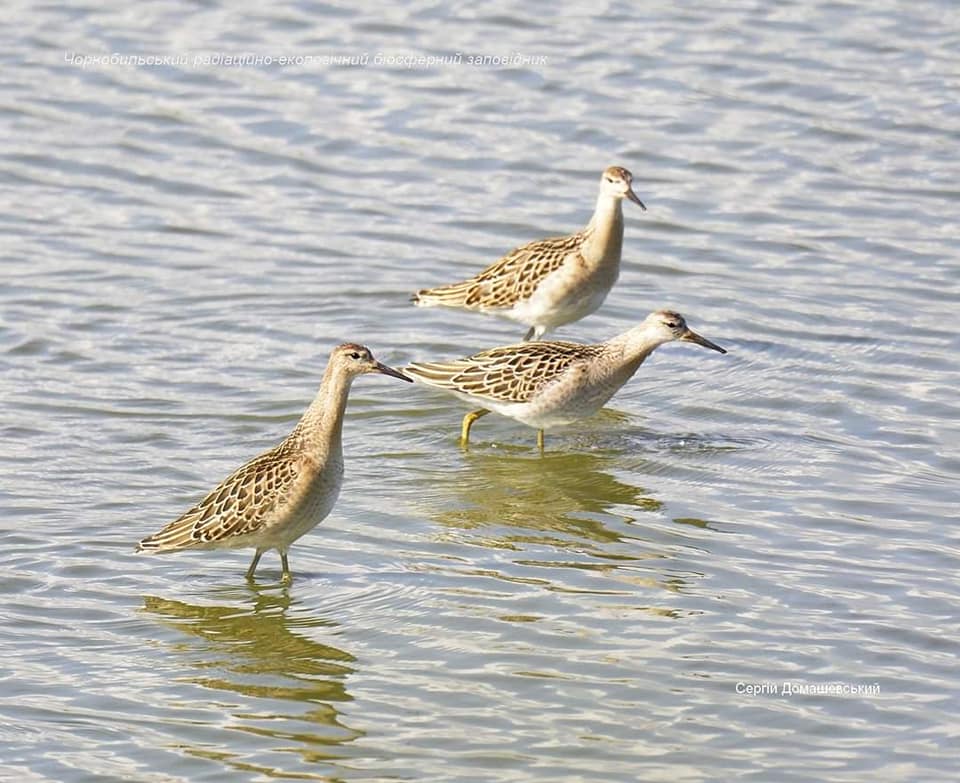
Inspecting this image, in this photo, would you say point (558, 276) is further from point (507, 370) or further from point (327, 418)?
point (327, 418)

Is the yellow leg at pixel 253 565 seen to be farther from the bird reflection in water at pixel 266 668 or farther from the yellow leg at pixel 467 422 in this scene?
the yellow leg at pixel 467 422

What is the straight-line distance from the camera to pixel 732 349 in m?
15.1

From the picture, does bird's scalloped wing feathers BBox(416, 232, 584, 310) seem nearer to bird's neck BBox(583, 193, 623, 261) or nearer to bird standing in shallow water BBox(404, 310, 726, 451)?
bird's neck BBox(583, 193, 623, 261)

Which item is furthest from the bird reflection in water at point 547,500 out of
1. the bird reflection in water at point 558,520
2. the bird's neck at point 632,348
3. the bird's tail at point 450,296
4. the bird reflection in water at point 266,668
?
the bird's tail at point 450,296

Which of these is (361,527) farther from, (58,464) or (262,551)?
(58,464)

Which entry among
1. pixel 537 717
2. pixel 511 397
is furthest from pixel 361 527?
pixel 537 717

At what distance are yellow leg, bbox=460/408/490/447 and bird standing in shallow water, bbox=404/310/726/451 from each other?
1cm

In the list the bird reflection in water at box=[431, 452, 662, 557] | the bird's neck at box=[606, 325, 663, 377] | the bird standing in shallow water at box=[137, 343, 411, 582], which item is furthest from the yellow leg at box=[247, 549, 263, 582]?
the bird's neck at box=[606, 325, 663, 377]

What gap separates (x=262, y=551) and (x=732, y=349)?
523 centimetres

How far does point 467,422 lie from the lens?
13.8 metres

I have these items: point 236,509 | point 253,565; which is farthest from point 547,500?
point 236,509

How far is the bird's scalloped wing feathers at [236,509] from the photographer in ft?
35.3

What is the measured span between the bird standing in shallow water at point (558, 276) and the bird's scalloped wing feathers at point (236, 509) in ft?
13.8

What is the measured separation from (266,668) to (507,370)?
3903 millimetres
